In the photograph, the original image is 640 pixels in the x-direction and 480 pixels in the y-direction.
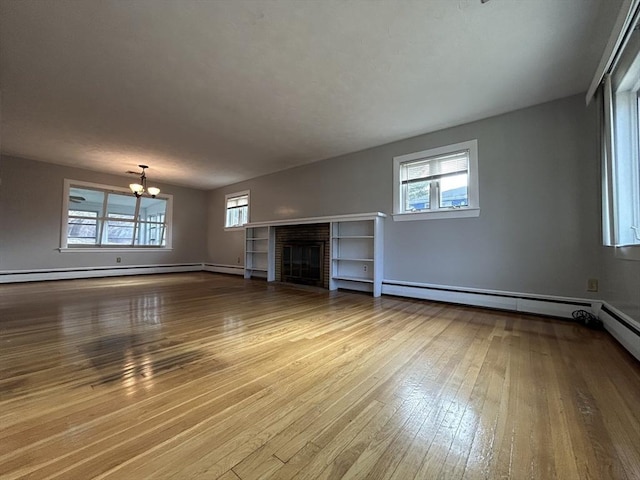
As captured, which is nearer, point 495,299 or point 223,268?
point 495,299

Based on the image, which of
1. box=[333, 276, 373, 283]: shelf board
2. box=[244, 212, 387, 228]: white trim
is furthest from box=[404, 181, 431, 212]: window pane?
box=[333, 276, 373, 283]: shelf board

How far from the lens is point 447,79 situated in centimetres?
290

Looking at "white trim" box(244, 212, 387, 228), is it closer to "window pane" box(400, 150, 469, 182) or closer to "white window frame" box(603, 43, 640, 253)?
"window pane" box(400, 150, 469, 182)

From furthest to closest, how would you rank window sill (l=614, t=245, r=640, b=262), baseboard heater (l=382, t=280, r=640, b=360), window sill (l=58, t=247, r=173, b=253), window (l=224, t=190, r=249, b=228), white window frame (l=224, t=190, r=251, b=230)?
window (l=224, t=190, r=249, b=228) → white window frame (l=224, t=190, r=251, b=230) → window sill (l=58, t=247, r=173, b=253) → baseboard heater (l=382, t=280, r=640, b=360) → window sill (l=614, t=245, r=640, b=262)

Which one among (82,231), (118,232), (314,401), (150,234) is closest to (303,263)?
(314,401)

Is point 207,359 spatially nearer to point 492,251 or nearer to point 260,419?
point 260,419

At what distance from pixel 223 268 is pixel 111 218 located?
3.21m

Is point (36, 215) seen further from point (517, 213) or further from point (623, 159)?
point (623, 159)

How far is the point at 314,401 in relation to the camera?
1.44m

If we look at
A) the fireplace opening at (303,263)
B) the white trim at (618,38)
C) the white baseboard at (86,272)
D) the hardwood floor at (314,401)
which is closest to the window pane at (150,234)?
the white baseboard at (86,272)

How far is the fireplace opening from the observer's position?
5.46 m

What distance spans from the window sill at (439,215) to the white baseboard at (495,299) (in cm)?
108

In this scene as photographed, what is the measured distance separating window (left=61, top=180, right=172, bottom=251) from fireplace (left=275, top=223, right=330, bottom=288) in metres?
4.18

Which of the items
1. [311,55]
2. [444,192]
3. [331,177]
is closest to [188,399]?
[311,55]
